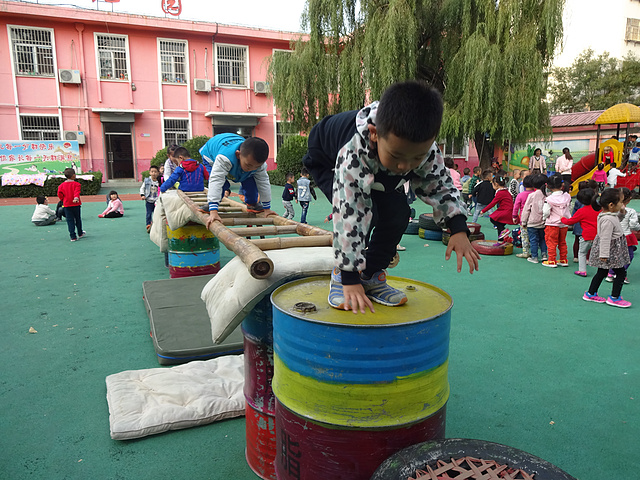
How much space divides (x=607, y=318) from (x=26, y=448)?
4.99 meters

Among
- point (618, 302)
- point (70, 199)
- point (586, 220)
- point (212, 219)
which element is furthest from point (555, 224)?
point (70, 199)

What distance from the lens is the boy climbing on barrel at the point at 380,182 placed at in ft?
4.99

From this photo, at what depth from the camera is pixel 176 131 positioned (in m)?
21.8

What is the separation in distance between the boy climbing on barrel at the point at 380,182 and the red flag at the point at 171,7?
2249 cm

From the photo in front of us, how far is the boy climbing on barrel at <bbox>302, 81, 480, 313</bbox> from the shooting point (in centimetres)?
152

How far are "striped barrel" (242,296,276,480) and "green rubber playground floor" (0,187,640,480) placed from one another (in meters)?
0.15

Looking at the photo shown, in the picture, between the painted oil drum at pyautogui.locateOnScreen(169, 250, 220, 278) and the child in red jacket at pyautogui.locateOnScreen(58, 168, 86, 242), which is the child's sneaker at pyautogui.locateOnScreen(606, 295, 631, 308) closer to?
Answer: the painted oil drum at pyautogui.locateOnScreen(169, 250, 220, 278)

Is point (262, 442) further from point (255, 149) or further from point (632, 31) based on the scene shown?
point (632, 31)

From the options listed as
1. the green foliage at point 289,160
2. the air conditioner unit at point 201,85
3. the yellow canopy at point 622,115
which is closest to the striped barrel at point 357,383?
the yellow canopy at point 622,115

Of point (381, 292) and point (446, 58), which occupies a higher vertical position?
point (446, 58)

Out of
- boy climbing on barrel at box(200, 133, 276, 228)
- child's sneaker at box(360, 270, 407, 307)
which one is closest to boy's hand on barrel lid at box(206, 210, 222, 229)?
boy climbing on barrel at box(200, 133, 276, 228)

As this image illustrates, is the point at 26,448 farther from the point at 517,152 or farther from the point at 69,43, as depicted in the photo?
the point at 517,152

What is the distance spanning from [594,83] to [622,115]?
15.0 m

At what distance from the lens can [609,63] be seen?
93.2ft
